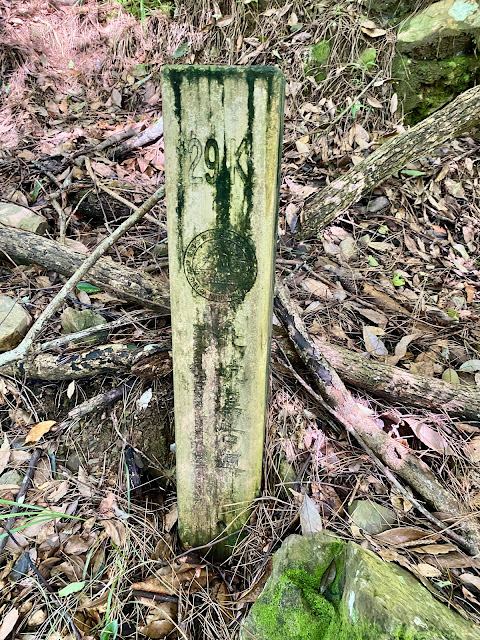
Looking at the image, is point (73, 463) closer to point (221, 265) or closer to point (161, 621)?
point (161, 621)

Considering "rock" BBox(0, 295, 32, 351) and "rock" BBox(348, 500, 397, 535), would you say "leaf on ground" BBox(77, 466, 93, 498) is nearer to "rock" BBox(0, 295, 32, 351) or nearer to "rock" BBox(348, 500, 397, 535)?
"rock" BBox(0, 295, 32, 351)

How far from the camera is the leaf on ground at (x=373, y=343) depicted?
2295 mm

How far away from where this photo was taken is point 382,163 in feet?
9.23

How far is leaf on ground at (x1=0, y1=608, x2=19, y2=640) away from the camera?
4.83 feet

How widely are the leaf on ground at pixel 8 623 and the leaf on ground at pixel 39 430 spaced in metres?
0.68

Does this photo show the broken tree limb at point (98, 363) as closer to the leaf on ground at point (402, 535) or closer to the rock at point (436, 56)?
the leaf on ground at point (402, 535)

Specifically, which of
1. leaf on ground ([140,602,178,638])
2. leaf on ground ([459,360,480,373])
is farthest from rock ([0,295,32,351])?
leaf on ground ([459,360,480,373])

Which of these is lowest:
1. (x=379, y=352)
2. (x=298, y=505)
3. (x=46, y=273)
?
(x=298, y=505)

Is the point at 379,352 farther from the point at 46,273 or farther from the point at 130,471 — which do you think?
the point at 46,273

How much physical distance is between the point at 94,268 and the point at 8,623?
60.2 inches

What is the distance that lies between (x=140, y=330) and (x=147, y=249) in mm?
637

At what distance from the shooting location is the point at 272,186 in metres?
1.17

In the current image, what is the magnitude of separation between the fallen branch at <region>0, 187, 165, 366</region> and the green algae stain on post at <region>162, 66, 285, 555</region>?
41 cm

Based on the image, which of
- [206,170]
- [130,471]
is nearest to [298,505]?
[130,471]
